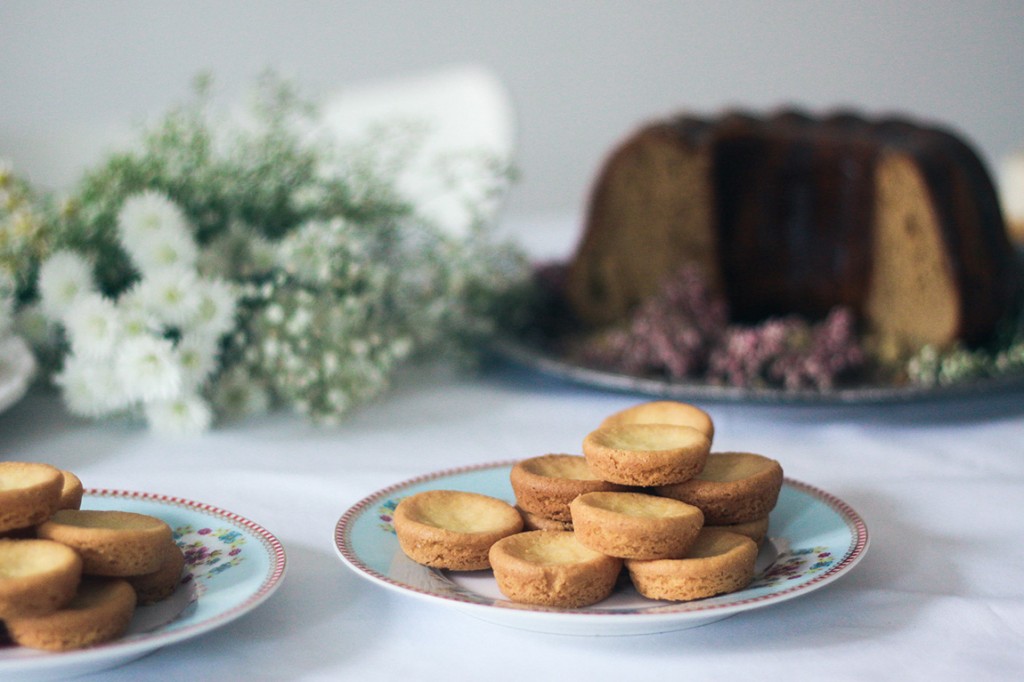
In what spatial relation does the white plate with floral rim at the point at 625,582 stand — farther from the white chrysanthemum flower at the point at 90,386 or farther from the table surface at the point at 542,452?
the white chrysanthemum flower at the point at 90,386

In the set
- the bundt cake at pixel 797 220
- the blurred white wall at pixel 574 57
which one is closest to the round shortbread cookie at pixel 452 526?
the bundt cake at pixel 797 220

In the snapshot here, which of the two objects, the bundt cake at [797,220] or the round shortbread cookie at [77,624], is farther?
the bundt cake at [797,220]

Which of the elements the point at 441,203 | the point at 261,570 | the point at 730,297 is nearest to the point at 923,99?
the point at 441,203

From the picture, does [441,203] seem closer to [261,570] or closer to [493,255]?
[493,255]

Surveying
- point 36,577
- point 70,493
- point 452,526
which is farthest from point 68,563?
point 452,526

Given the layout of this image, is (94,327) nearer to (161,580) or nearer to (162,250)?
(162,250)

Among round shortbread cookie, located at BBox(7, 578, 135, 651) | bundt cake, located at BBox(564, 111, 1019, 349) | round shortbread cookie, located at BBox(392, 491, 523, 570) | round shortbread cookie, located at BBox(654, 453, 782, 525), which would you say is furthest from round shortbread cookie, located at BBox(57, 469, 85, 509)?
bundt cake, located at BBox(564, 111, 1019, 349)
